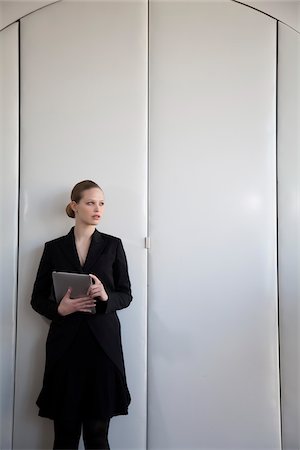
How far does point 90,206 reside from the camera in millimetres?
1543

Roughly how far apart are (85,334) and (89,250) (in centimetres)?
36

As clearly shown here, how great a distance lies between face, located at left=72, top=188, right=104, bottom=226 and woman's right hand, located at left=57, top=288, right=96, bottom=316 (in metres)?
0.33

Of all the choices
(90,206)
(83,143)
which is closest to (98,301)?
(90,206)

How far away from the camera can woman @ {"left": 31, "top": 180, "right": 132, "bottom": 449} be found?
4.69ft

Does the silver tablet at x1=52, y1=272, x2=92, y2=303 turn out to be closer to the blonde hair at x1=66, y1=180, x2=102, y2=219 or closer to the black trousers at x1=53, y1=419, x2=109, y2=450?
the blonde hair at x1=66, y1=180, x2=102, y2=219

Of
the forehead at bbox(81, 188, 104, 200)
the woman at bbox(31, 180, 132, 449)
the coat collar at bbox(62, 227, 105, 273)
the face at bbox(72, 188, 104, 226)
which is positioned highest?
the forehead at bbox(81, 188, 104, 200)

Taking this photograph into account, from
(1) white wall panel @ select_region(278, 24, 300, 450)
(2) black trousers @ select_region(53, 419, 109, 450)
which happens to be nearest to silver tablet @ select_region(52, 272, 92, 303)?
(2) black trousers @ select_region(53, 419, 109, 450)

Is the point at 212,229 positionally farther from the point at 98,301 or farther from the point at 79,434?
the point at 79,434

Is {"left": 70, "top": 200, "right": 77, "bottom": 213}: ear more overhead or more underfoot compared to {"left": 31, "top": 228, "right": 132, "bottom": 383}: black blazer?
more overhead

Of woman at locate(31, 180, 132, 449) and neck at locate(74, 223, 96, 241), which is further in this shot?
neck at locate(74, 223, 96, 241)

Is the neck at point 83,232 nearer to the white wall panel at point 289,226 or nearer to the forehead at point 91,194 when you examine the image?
the forehead at point 91,194

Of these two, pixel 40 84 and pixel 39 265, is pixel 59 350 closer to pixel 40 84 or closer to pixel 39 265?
pixel 39 265

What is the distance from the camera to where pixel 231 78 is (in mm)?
1682

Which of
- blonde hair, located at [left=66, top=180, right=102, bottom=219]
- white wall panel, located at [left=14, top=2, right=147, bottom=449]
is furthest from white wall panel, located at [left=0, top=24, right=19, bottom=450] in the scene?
blonde hair, located at [left=66, top=180, right=102, bottom=219]
